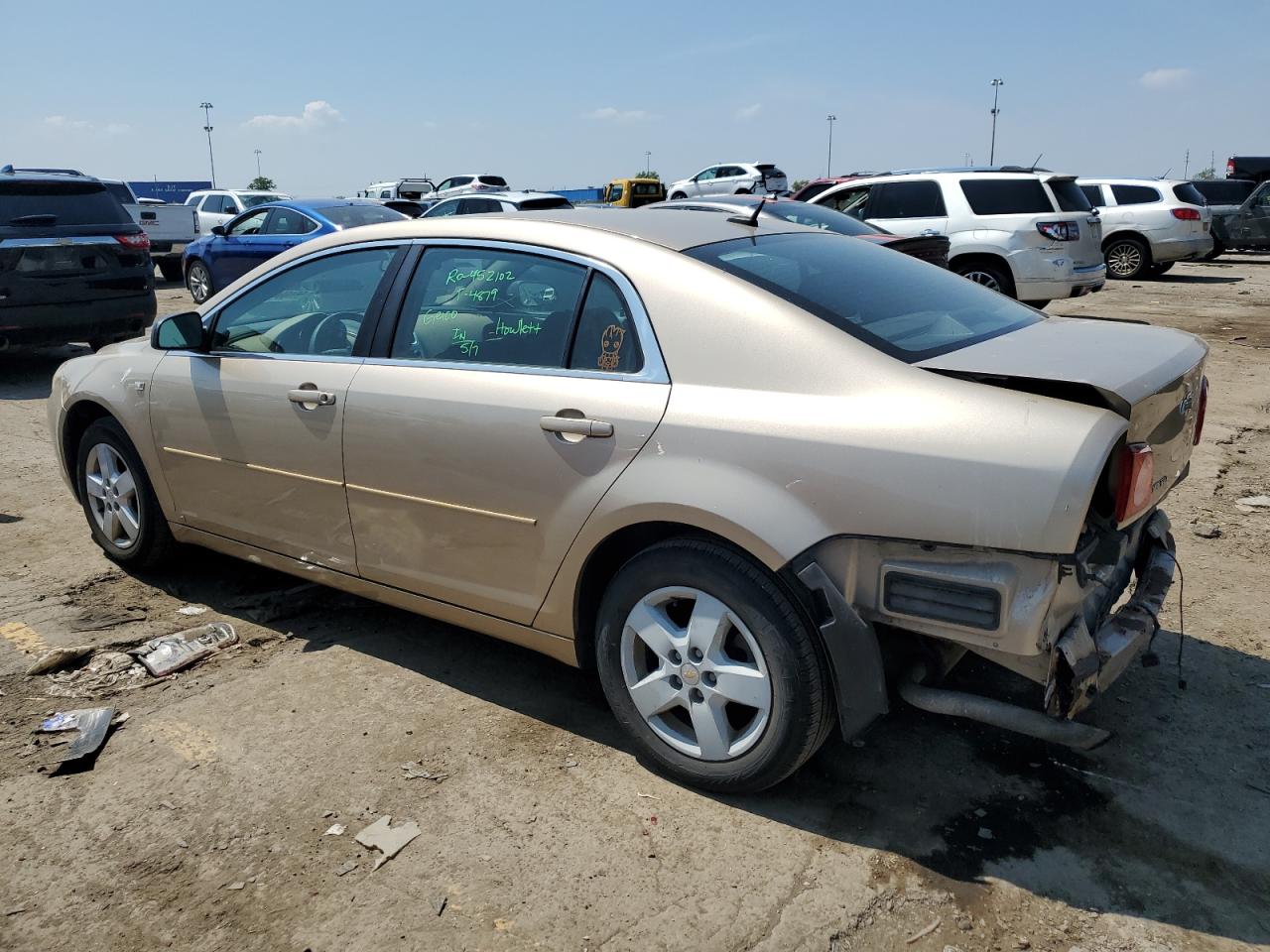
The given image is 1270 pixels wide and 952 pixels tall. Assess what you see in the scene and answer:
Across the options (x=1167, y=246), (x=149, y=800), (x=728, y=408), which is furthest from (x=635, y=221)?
(x=1167, y=246)

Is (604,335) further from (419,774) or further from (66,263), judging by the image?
(66,263)

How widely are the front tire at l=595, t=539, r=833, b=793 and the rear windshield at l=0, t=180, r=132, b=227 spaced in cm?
851

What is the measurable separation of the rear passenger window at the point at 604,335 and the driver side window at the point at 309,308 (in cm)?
96

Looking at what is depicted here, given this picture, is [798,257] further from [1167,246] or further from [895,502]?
[1167,246]

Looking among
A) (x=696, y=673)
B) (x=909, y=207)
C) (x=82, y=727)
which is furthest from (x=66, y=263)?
(x=909, y=207)

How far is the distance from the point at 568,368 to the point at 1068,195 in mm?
11346

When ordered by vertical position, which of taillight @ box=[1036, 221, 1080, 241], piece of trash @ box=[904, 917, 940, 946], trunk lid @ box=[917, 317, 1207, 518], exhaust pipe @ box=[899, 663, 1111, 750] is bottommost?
piece of trash @ box=[904, 917, 940, 946]

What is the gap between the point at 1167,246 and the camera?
1878 centimetres

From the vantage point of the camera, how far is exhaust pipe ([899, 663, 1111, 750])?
2707mm

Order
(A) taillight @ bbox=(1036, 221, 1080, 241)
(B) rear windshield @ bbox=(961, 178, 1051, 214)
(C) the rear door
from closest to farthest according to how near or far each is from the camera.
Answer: (A) taillight @ bbox=(1036, 221, 1080, 241), (B) rear windshield @ bbox=(961, 178, 1051, 214), (C) the rear door

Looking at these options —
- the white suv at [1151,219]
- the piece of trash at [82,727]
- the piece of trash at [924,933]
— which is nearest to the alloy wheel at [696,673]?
the piece of trash at [924,933]

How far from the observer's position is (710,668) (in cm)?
292

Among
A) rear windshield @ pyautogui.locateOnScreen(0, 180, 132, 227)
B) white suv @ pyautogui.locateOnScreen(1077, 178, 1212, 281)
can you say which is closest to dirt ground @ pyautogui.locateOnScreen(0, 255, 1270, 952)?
rear windshield @ pyautogui.locateOnScreen(0, 180, 132, 227)

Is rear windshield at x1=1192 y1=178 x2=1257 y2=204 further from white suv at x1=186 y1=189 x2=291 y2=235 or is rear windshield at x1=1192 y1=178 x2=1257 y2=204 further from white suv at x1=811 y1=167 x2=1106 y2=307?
white suv at x1=186 y1=189 x2=291 y2=235
